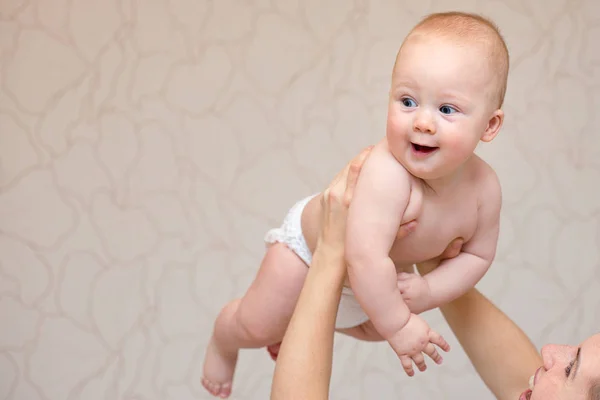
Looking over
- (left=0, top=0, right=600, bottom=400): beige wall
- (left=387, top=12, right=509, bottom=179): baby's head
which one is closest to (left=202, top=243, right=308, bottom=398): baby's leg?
(left=387, top=12, right=509, bottom=179): baby's head

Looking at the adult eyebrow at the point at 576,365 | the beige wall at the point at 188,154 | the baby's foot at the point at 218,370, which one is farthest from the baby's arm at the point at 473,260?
the beige wall at the point at 188,154

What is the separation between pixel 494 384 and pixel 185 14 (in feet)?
4.40

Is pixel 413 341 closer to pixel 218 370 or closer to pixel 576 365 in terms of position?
pixel 576 365

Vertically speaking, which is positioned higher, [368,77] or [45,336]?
[368,77]

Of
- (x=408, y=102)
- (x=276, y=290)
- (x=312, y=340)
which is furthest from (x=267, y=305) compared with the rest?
(x=408, y=102)

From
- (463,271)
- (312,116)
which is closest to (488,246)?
(463,271)

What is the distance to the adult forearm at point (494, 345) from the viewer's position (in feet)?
4.30

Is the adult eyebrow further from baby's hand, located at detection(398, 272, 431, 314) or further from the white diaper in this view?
the white diaper

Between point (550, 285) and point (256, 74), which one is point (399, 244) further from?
point (550, 285)

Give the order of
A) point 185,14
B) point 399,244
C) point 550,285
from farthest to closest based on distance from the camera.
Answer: point 550,285, point 185,14, point 399,244

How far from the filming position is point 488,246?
120cm

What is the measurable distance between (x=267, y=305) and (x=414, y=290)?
0.75ft

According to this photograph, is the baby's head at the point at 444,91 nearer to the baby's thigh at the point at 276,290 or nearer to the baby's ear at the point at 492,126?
the baby's ear at the point at 492,126

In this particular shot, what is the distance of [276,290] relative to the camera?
125cm
